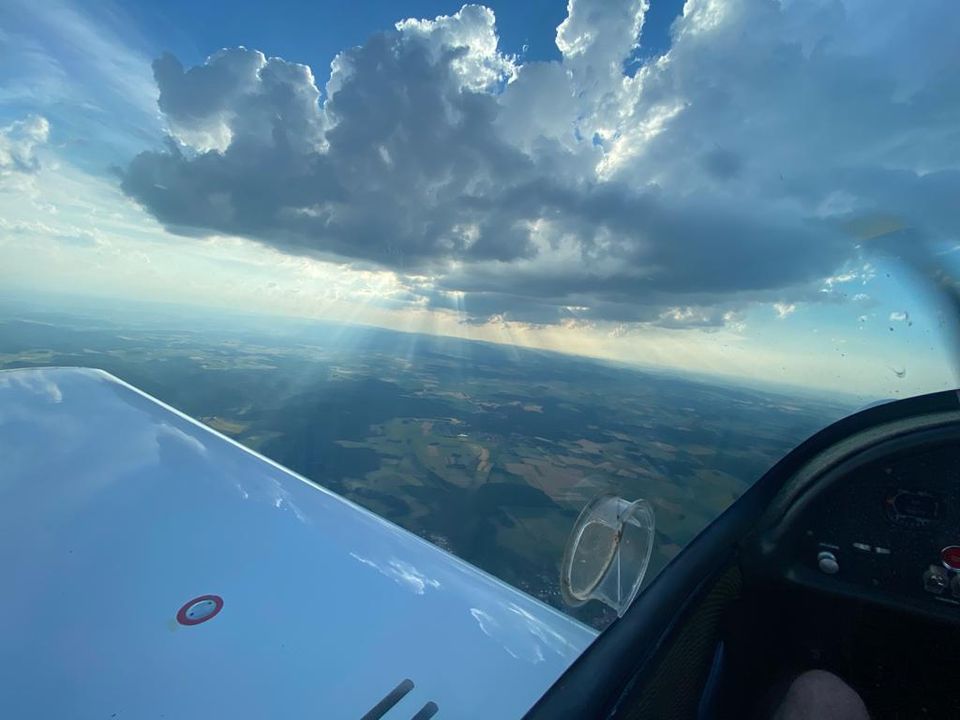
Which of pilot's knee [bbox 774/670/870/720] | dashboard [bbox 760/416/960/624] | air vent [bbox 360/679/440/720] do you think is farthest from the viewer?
dashboard [bbox 760/416/960/624]

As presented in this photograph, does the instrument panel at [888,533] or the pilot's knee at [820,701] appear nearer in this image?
the pilot's knee at [820,701]

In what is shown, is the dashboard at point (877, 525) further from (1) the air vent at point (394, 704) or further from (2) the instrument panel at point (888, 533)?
(1) the air vent at point (394, 704)

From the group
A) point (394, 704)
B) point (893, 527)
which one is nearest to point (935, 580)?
point (893, 527)

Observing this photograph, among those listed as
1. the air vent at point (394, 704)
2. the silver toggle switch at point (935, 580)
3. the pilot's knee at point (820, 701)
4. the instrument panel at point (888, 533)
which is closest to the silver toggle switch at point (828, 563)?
the instrument panel at point (888, 533)

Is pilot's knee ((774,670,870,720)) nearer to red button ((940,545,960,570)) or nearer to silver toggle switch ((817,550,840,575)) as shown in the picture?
silver toggle switch ((817,550,840,575))

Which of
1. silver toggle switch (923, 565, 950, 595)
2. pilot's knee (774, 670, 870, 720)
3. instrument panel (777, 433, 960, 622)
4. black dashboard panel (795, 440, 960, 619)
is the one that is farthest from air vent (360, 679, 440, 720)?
silver toggle switch (923, 565, 950, 595)

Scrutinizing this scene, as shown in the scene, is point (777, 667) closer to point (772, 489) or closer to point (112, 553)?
point (772, 489)

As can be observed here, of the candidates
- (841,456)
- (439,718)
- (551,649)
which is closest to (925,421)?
(841,456)
